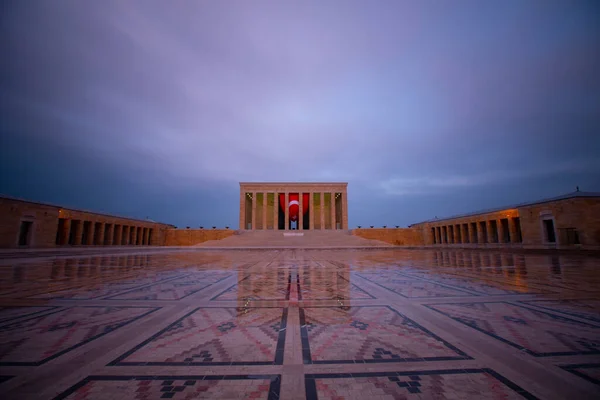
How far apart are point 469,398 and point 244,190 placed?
44.1m

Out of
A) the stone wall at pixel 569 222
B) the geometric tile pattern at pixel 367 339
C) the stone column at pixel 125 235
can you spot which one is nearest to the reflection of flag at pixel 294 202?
the stone column at pixel 125 235

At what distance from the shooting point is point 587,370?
2129 millimetres

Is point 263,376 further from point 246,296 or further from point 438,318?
point 246,296

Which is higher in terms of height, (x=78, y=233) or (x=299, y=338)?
(x=78, y=233)

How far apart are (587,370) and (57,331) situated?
5.26 metres

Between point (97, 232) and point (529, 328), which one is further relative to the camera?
point (97, 232)

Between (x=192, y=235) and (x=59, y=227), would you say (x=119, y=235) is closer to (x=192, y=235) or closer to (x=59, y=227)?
(x=59, y=227)

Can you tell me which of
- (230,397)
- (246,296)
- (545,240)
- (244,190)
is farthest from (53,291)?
(244,190)

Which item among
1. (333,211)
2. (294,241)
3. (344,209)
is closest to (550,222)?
(294,241)

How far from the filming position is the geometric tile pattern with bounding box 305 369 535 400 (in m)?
1.82

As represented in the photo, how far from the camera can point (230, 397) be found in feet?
5.97

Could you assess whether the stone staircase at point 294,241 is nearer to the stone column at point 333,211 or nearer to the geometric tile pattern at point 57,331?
the stone column at point 333,211

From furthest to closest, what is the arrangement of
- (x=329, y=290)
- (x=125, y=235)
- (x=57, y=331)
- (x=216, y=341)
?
(x=125, y=235) < (x=329, y=290) < (x=57, y=331) < (x=216, y=341)

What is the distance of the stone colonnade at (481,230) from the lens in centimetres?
2843
